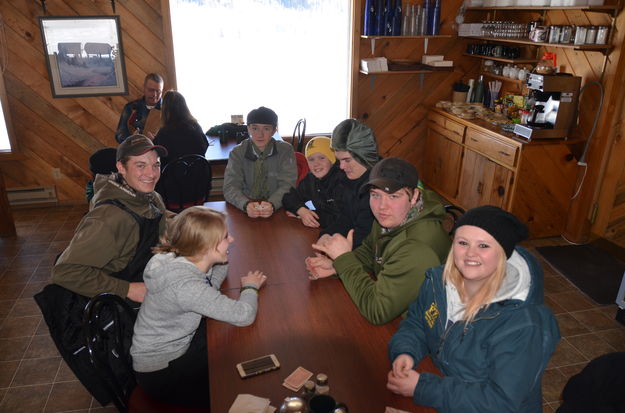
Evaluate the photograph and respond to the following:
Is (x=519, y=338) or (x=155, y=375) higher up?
(x=519, y=338)

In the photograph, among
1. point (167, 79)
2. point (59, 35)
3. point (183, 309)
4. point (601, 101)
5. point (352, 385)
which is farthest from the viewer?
point (167, 79)

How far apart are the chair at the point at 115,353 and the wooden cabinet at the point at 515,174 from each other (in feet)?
11.5

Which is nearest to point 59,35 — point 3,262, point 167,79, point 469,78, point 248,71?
point 167,79

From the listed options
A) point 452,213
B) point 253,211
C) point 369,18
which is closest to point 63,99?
point 253,211

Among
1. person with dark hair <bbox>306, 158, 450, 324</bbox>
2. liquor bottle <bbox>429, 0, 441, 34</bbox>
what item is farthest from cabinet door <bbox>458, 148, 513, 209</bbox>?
person with dark hair <bbox>306, 158, 450, 324</bbox>

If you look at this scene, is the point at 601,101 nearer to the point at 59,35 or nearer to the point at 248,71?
the point at 248,71

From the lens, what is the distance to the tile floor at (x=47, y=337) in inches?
103

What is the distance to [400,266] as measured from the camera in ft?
5.85

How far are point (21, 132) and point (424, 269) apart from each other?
4922 mm

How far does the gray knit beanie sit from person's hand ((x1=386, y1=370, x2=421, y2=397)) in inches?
50.7

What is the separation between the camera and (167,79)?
5086mm

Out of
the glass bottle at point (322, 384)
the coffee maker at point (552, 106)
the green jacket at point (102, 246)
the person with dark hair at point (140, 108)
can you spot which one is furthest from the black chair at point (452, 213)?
the person with dark hair at point (140, 108)

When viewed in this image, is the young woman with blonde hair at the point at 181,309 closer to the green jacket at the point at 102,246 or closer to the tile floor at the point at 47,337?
the green jacket at the point at 102,246

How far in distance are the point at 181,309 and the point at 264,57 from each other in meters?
4.26
